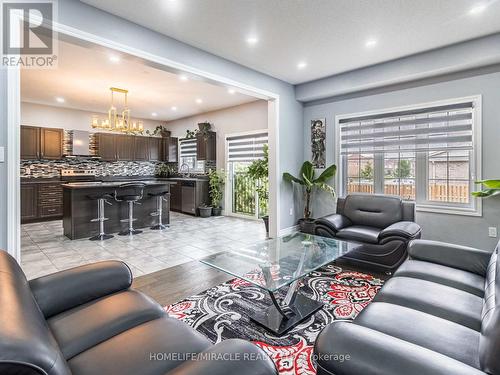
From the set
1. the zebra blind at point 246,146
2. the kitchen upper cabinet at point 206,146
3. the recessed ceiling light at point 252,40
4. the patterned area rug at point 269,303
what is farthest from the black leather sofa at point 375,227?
the kitchen upper cabinet at point 206,146

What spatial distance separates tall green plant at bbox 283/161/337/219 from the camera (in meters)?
5.07

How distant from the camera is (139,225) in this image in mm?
6012

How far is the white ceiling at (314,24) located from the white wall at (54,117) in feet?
18.7

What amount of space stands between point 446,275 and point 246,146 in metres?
5.55

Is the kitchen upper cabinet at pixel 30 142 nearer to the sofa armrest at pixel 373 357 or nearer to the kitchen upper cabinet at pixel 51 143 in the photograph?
the kitchen upper cabinet at pixel 51 143

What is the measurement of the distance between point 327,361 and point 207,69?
12.2ft

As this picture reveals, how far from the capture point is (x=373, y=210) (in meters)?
4.08

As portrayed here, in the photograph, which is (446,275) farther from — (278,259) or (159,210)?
→ (159,210)

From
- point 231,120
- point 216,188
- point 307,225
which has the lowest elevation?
point 307,225

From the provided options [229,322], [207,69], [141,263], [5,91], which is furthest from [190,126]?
[229,322]

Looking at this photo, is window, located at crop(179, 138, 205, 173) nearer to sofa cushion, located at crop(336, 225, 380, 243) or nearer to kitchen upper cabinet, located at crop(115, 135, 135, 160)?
kitchen upper cabinet, located at crop(115, 135, 135, 160)

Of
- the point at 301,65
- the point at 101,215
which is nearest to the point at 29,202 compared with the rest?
the point at 101,215

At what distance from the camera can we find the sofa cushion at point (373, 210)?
388 cm

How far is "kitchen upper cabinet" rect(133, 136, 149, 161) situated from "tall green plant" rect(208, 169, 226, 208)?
2.51m
